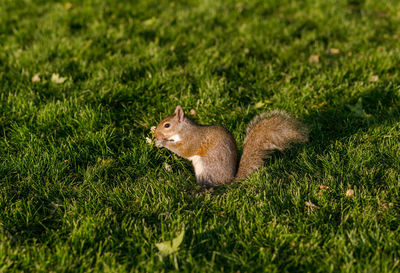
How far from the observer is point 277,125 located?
104 inches

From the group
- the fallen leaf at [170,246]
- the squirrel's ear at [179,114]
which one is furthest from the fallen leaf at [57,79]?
the fallen leaf at [170,246]

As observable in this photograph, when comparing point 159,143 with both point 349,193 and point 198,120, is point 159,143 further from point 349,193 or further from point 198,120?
point 349,193

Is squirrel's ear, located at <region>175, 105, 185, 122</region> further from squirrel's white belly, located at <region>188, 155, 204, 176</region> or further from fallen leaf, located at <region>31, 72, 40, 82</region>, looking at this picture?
fallen leaf, located at <region>31, 72, 40, 82</region>

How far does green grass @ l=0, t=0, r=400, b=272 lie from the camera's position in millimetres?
2045

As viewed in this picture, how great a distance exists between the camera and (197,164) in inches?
107

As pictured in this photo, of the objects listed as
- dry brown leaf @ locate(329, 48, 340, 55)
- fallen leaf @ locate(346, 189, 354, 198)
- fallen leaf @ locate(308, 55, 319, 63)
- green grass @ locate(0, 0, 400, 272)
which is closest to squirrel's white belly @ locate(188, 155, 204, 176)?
green grass @ locate(0, 0, 400, 272)

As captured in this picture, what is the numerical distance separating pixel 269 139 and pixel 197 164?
1.86 feet

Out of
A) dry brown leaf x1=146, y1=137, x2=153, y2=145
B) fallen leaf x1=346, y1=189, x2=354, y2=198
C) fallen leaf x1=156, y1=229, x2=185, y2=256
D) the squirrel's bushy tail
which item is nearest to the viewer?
fallen leaf x1=156, y1=229, x2=185, y2=256

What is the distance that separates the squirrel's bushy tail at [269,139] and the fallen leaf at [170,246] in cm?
78

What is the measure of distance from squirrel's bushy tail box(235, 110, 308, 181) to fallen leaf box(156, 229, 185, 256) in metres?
0.78

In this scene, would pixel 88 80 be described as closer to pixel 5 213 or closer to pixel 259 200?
pixel 5 213

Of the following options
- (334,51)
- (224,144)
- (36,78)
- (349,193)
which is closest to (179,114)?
(224,144)

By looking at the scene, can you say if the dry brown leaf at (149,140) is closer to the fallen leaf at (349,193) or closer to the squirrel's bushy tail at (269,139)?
the squirrel's bushy tail at (269,139)

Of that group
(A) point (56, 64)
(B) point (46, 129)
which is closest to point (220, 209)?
(B) point (46, 129)
